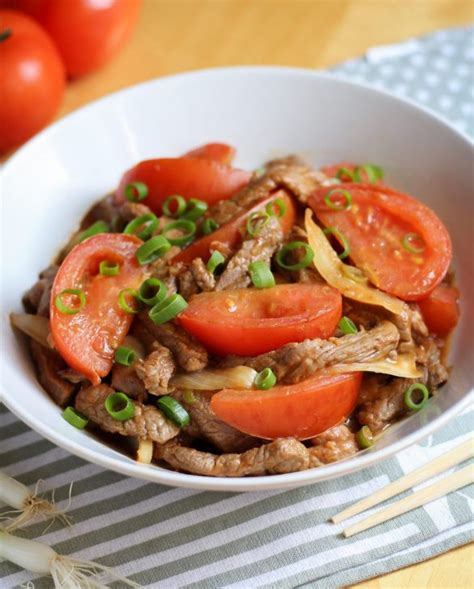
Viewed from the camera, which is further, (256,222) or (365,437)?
(256,222)

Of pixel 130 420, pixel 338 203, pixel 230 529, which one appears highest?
pixel 338 203

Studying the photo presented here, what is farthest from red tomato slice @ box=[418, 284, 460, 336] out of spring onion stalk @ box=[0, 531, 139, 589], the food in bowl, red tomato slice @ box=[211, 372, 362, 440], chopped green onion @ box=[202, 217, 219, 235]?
spring onion stalk @ box=[0, 531, 139, 589]

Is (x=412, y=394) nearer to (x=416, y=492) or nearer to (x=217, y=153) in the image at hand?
(x=416, y=492)

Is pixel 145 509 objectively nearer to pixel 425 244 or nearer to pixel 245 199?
pixel 245 199

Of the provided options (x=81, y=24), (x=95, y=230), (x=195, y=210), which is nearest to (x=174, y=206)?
(x=195, y=210)

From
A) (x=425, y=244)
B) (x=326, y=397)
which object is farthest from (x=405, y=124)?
(x=326, y=397)

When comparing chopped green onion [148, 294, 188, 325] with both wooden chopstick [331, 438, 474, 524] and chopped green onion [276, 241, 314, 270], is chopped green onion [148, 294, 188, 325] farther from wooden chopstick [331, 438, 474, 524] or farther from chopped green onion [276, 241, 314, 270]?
wooden chopstick [331, 438, 474, 524]
